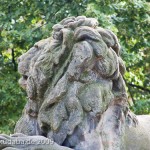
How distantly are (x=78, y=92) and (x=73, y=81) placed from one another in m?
0.09

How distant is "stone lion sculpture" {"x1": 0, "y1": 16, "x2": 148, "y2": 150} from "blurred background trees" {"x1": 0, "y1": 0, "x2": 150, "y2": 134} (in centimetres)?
498

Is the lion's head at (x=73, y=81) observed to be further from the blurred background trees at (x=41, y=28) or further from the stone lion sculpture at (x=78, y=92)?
the blurred background trees at (x=41, y=28)

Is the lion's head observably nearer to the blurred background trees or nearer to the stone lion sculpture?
the stone lion sculpture

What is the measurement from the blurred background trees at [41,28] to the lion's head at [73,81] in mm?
4973

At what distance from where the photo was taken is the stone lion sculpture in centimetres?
496

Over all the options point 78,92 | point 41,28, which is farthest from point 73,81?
point 41,28

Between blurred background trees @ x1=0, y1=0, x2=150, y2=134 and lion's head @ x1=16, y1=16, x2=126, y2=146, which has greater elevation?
A: lion's head @ x1=16, y1=16, x2=126, y2=146

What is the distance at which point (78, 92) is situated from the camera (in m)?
4.96

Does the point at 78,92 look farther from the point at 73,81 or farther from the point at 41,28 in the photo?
Result: the point at 41,28

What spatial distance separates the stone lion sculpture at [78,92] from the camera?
496 cm

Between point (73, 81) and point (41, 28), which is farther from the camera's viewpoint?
point (41, 28)

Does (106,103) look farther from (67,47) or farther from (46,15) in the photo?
(46,15)

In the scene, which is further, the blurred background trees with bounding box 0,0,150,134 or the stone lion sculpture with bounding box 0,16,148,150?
the blurred background trees with bounding box 0,0,150,134

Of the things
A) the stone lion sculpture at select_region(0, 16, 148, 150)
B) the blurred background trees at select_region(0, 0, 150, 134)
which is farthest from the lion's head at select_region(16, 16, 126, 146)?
the blurred background trees at select_region(0, 0, 150, 134)
